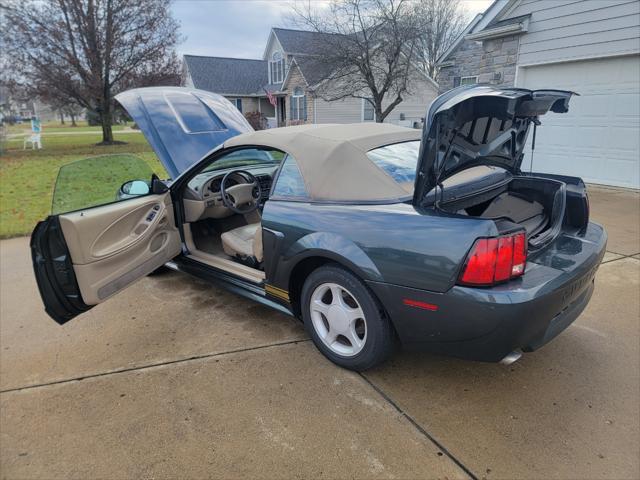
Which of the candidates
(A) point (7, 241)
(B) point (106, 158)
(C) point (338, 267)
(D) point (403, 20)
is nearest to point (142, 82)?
(D) point (403, 20)

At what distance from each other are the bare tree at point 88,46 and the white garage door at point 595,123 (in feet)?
58.0

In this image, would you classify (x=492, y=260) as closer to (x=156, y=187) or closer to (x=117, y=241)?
(x=117, y=241)

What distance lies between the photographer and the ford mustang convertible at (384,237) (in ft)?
6.73

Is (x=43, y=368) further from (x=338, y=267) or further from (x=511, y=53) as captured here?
(x=511, y=53)

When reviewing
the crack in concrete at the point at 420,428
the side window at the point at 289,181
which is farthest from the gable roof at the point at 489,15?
the crack in concrete at the point at 420,428

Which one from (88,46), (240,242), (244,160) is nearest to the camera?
(240,242)

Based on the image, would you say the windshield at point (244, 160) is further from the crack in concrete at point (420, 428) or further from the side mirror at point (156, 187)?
the crack in concrete at point (420, 428)

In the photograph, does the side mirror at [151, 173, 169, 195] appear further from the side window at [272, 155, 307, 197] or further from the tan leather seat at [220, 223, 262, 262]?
the side window at [272, 155, 307, 197]

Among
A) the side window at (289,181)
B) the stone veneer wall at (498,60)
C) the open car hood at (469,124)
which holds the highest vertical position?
the stone veneer wall at (498,60)

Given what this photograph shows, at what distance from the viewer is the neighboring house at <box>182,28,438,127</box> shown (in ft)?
70.7

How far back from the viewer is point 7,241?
5809 millimetres

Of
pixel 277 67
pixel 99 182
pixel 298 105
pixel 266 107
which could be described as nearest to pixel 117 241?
pixel 99 182

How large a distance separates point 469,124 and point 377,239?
2.65 ft

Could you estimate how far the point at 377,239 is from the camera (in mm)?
2264
